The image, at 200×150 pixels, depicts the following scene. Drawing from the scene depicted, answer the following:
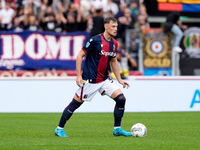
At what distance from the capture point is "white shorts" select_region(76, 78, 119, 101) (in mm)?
8719

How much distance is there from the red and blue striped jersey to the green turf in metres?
1.06

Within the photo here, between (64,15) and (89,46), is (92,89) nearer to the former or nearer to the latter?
(89,46)

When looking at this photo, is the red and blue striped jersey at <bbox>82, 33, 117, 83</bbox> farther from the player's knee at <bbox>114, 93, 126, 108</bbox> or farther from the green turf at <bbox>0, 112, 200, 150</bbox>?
the green turf at <bbox>0, 112, 200, 150</bbox>

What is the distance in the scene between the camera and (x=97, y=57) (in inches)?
345

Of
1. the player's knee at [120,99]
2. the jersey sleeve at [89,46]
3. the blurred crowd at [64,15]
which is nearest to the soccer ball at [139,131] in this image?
the player's knee at [120,99]

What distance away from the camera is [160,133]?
364 inches

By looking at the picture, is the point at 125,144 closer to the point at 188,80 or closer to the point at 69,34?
the point at 188,80

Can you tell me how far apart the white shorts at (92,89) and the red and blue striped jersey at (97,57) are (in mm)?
88

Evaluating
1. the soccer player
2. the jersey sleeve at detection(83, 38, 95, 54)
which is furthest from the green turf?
the jersey sleeve at detection(83, 38, 95, 54)

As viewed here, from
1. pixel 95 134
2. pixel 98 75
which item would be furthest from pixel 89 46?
pixel 95 134

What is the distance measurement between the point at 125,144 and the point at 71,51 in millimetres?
10325

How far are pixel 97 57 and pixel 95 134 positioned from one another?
1.43 meters

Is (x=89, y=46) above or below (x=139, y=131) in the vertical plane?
above

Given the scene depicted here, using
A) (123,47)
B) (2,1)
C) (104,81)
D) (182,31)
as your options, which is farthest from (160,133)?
(2,1)
